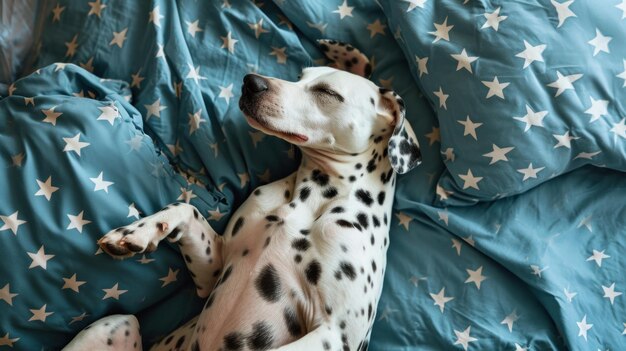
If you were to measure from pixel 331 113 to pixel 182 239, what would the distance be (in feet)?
2.60

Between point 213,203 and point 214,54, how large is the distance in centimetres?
71

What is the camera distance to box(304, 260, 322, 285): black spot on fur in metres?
2.07

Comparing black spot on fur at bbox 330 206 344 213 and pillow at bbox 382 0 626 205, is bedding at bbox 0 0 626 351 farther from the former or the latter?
black spot on fur at bbox 330 206 344 213

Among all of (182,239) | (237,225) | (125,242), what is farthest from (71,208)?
(237,225)

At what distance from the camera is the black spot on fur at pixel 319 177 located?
2.33 metres

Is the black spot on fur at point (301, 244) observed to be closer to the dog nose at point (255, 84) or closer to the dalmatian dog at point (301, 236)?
the dalmatian dog at point (301, 236)

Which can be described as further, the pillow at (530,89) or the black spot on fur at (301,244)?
the pillow at (530,89)

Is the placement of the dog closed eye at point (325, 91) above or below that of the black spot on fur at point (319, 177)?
above

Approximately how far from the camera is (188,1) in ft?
8.69

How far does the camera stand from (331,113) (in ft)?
7.34

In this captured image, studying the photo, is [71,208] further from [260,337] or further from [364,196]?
[364,196]

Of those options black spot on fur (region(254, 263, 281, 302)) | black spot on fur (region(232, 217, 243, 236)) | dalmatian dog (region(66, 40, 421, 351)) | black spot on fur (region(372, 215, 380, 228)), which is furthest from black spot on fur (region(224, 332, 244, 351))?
black spot on fur (region(372, 215, 380, 228))

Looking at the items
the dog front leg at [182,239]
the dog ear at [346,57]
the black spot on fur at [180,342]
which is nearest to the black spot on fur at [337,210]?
the dog front leg at [182,239]

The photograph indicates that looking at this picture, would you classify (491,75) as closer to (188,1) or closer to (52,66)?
(188,1)
